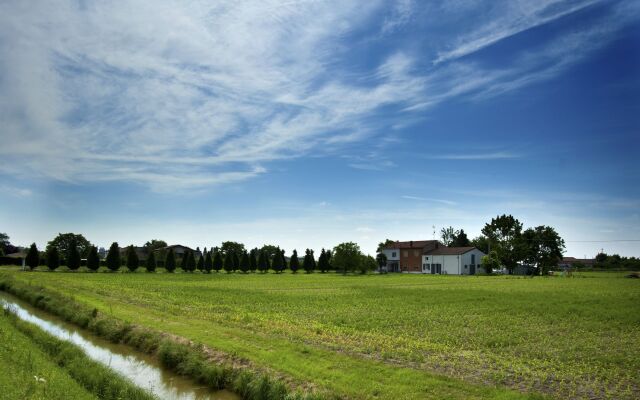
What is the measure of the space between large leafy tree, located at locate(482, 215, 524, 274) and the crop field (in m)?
75.2

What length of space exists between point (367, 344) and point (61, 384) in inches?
362

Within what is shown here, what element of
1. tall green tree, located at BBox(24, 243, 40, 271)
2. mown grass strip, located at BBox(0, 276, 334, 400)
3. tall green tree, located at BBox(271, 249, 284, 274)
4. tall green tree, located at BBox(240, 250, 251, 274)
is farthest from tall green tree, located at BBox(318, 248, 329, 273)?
mown grass strip, located at BBox(0, 276, 334, 400)

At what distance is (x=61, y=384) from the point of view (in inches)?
446

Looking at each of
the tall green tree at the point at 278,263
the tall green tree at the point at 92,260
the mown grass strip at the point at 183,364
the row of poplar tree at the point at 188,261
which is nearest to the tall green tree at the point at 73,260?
the row of poplar tree at the point at 188,261

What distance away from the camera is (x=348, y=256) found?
89562mm

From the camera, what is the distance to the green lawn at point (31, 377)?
33.4ft

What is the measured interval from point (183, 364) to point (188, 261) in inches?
2962

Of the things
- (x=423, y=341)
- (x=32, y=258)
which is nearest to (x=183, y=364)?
(x=423, y=341)

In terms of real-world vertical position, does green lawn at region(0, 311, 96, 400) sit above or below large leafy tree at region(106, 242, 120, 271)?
below

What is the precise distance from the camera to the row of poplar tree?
7312 cm

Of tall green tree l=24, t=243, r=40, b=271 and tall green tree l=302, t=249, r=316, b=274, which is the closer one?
tall green tree l=24, t=243, r=40, b=271

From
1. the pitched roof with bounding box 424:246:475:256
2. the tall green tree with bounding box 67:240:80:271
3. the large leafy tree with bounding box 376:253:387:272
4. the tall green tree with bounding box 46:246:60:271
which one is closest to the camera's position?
the tall green tree with bounding box 46:246:60:271

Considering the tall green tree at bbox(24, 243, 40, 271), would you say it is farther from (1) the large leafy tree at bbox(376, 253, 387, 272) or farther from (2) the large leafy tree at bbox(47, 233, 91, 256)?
(1) the large leafy tree at bbox(376, 253, 387, 272)

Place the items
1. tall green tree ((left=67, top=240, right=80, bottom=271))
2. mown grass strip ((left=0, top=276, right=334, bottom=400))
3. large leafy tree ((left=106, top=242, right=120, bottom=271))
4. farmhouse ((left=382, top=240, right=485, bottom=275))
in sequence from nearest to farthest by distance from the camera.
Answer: mown grass strip ((left=0, top=276, right=334, bottom=400)) < tall green tree ((left=67, top=240, right=80, bottom=271)) < large leafy tree ((left=106, top=242, right=120, bottom=271)) < farmhouse ((left=382, top=240, right=485, bottom=275))
